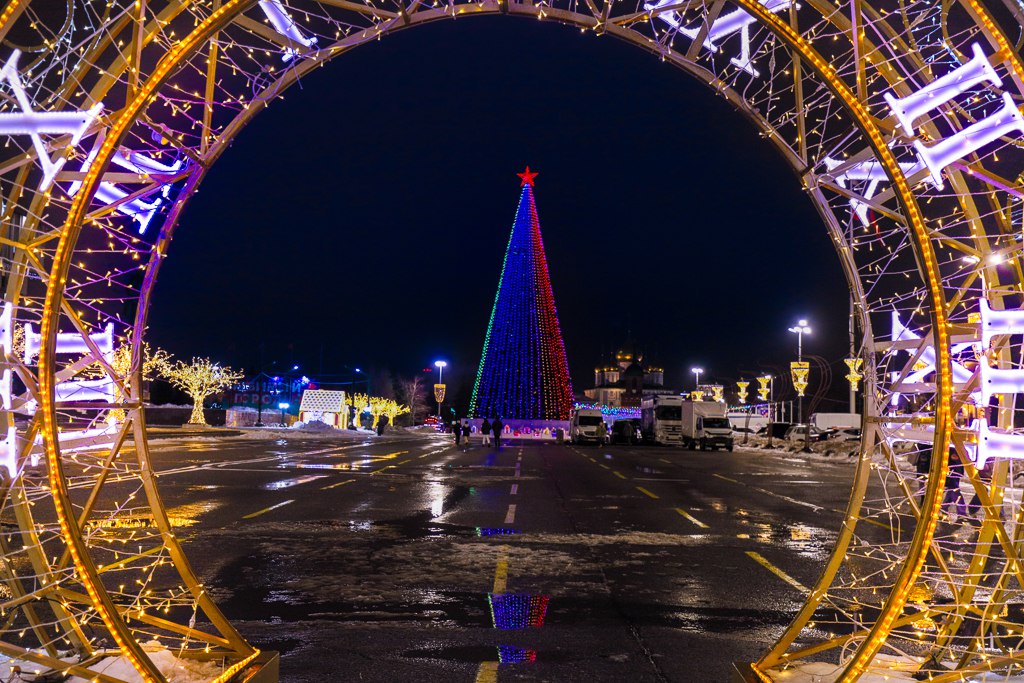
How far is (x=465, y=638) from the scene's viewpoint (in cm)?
662

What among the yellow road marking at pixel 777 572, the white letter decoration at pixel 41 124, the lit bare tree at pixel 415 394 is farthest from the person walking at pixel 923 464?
the lit bare tree at pixel 415 394

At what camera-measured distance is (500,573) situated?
930cm

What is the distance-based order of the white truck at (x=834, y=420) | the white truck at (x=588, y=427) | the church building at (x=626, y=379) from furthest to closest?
the church building at (x=626, y=379)
the white truck at (x=834, y=420)
the white truck at (x=588, y=427)

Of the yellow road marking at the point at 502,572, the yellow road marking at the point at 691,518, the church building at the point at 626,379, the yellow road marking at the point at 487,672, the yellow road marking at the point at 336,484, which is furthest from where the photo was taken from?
the church building at the point at 626,379

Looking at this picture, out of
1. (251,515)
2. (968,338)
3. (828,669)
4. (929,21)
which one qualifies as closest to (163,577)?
(251,515)

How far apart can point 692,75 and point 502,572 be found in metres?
5.98

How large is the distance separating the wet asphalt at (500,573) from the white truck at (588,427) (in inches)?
1483

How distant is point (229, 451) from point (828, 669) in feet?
103

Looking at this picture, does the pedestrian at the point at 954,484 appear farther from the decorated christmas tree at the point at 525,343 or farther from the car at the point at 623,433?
the car at the point at 623,433

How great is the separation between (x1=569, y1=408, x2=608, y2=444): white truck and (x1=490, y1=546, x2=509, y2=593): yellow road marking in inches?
1858

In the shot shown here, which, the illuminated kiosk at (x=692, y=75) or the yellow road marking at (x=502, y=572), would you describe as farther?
the yellow road marking at (x=502, y=572)

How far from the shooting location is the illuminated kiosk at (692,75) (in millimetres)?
4203

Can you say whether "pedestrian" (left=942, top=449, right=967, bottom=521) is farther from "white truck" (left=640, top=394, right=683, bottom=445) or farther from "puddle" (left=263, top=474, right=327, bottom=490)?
"white truck" (left=640, top=394, right=683, bottom=445)

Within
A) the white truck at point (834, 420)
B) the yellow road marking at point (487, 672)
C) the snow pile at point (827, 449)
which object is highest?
the white truck at point (834, 420)
